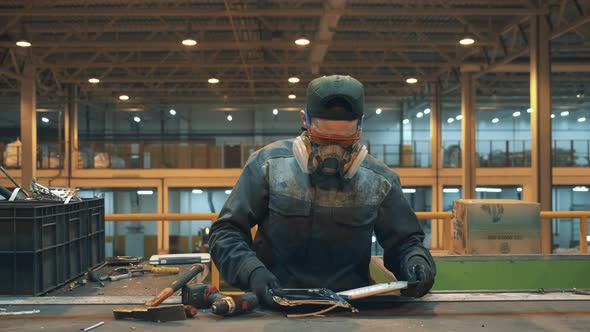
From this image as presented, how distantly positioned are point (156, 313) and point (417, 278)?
1.08 meters

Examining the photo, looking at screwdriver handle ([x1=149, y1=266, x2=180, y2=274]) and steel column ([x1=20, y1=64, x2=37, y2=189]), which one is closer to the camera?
screwdriver handle ([x1=149, y1=266, x2=180, y2=274])

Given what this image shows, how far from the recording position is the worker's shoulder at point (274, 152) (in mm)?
2693

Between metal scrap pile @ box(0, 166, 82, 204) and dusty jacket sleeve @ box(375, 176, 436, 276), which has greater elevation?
metal scrap pile @ box(0, 166, 82, 204)

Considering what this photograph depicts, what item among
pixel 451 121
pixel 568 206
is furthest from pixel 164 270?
pixel 451 121

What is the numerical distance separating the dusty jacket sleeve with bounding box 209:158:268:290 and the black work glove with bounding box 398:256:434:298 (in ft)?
2.09

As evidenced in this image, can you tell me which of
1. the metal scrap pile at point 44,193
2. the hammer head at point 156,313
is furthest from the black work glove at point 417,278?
the metal scrap pile at point 44,193

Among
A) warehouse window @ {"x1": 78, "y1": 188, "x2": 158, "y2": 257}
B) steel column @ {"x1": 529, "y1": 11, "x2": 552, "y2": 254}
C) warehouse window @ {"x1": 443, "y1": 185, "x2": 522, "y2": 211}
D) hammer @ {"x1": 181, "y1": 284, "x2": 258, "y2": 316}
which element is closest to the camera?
hammer @ {"x1": 181, "y1": 284, "x2": 258, "y2": 316}

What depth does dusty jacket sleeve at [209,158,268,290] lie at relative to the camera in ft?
8.00

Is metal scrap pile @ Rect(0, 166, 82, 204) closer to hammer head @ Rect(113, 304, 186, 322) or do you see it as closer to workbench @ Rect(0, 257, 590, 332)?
workbench @ Rect(0, 257, 590, 332)

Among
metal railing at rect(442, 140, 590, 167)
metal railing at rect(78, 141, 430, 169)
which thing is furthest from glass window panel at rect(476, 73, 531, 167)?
metal railing at rect(78, 141, 430, 169)

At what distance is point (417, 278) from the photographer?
247cm

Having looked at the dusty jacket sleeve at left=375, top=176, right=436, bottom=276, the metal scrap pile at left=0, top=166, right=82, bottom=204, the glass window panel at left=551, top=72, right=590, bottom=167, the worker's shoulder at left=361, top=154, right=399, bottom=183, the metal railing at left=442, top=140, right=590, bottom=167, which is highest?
the glass window panel at left=551, top=72, right=590, bottom=167

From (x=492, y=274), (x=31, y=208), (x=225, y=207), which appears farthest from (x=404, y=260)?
(x=492, y=274)

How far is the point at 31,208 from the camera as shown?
10.8 ft
